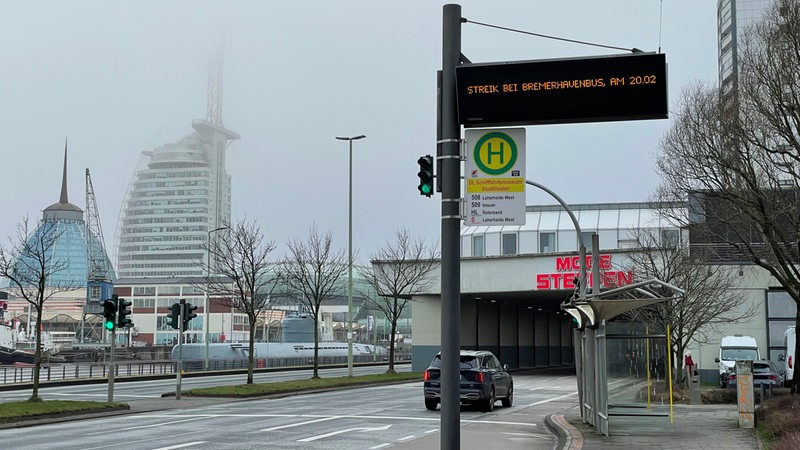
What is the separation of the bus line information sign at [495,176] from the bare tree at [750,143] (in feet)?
45.3

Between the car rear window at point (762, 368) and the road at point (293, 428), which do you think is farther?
the car rear window at point (762, 368)

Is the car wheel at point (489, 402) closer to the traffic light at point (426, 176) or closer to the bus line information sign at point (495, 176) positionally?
the traffic light at point (426, 176)

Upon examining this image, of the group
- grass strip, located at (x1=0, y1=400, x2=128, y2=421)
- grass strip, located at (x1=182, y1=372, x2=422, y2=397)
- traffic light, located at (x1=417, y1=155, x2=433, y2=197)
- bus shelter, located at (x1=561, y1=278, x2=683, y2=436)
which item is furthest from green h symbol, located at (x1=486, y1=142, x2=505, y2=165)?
grass strip, located at (x1=182, y1=372, x2=422, y2=397)

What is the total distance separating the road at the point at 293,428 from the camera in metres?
18.2

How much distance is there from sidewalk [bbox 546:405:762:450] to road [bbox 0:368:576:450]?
28.4 inches

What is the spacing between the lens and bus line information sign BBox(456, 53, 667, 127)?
8938 millimetres

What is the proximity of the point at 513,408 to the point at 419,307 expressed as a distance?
30801 mm

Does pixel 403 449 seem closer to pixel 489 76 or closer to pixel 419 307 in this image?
pixel 489 76

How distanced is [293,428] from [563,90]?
14.3m

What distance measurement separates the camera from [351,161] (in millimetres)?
51781

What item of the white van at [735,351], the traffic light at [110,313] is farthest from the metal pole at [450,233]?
the white van at [735,351]

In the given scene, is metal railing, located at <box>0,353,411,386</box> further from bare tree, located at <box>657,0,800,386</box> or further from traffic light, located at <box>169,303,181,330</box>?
bare tree, located at <box>657,0,800,386</box>

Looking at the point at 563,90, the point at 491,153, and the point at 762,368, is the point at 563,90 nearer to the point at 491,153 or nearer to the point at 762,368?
the point at 491,153

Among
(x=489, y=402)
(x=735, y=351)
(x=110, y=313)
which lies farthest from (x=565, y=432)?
(x=735, y=351)
